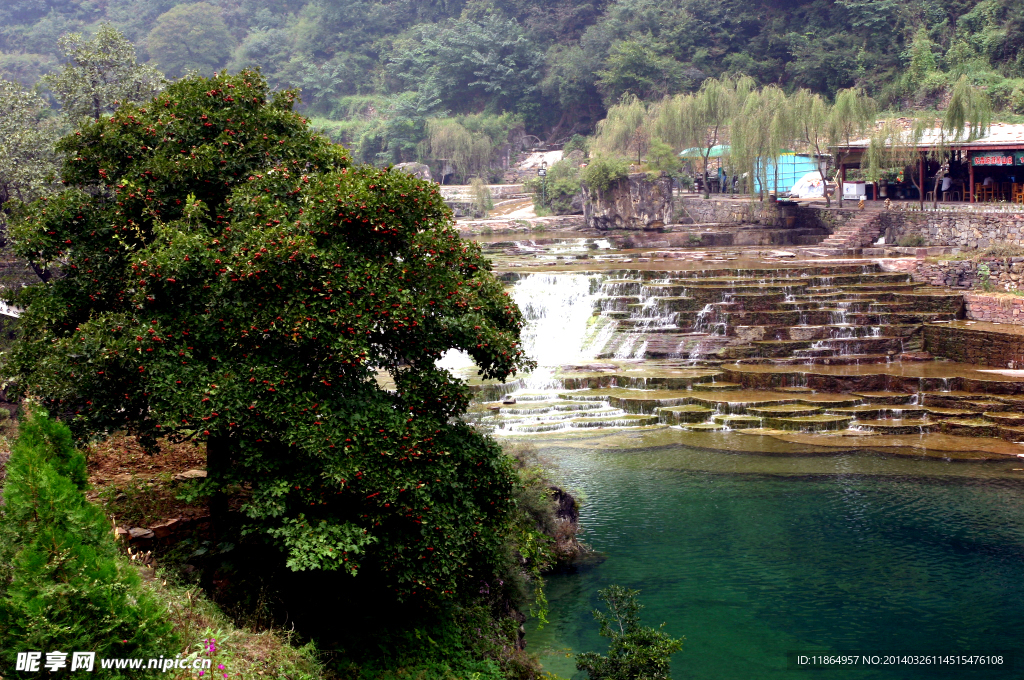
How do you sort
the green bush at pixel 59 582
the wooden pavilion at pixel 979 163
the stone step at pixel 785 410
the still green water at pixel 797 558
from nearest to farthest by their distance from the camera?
the green bush at pixel 59 582
the still green water at pixel 797 558
the stone step at pixel 785 410
the wooden pavilion at pixel 979 163

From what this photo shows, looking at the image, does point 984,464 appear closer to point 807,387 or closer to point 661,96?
point 807,387

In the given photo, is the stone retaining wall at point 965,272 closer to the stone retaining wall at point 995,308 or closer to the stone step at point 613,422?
the stone retaining wall at point 995,308

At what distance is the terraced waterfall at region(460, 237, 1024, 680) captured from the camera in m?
12.0

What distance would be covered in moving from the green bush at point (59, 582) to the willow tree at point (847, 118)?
114 feet

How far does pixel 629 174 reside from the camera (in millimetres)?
40375

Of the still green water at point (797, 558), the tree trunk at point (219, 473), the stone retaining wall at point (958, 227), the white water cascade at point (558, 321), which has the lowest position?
the still green water at point (797, 558)

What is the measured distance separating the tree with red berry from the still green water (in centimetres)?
428

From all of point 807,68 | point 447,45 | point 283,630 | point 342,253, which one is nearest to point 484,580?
point 283,630

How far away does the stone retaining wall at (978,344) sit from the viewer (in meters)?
22.6

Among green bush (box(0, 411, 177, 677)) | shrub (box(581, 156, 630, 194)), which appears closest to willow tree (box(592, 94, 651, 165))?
shrub (box(581, 156, 630, 194))

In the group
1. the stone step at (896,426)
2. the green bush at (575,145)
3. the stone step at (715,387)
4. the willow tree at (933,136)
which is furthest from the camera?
the green bush at (575,145)

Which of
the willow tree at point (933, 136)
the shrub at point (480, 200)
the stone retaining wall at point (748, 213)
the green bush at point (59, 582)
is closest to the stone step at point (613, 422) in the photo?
the green bush at point (59, 582)

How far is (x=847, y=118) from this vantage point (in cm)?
3506

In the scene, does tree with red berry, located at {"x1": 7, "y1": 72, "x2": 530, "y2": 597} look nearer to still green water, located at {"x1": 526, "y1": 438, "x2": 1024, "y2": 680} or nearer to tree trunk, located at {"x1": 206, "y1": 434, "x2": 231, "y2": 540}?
tree trunk, located at {"x1": 206, "y1": 434, "x2": 231, "y2": 540}
